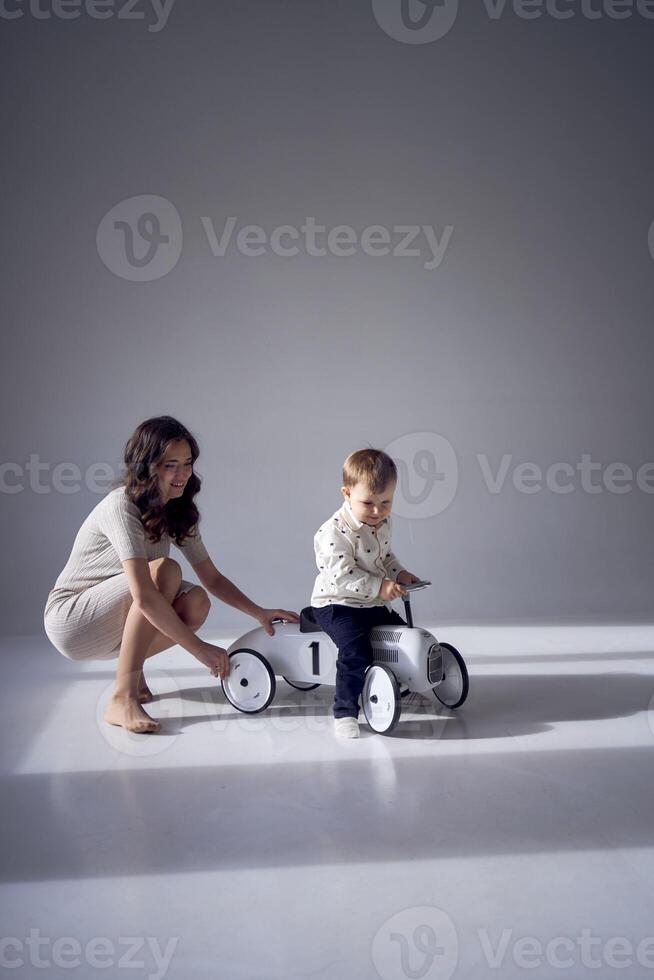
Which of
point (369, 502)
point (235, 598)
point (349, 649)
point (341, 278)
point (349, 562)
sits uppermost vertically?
point (341, 278)

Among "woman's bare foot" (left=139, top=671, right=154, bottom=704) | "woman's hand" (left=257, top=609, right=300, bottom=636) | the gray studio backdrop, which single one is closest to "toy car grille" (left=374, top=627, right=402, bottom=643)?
"woman's hand" (left=257, top=609, right=300, bottom=636)

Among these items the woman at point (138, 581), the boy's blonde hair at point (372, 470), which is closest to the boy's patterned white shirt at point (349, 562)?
the boy's blonde hair at point (372, 470)

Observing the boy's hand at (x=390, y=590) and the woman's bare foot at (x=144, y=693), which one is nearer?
the boy's hand at (x=390, y=590)

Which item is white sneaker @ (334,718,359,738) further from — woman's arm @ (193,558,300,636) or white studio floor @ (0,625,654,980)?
woman's arm @ (193,558,300,636)

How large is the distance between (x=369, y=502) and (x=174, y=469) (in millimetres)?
521

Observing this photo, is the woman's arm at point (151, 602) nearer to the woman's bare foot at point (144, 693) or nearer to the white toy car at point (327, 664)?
the white toy car at point (327, 664)

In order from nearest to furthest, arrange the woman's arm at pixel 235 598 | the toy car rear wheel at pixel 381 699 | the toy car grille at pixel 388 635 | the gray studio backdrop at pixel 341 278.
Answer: the toy car rear wheel at pixel 381 699 < the toy car grille at pixel 388 635 < the woman's arm at pixel 235 598 < the gray studio backdrop at pixel 341 278

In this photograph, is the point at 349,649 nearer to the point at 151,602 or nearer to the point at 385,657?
the point at 385,657

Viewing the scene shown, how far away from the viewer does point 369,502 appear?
246 cm

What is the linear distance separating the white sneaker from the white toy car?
47 mm

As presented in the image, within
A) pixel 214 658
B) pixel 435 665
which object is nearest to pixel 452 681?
pixel 435 665

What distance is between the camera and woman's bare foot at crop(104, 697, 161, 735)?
2.36m

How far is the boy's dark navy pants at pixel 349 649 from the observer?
237cm

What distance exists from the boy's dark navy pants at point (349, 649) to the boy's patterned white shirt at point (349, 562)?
0.12 ft
